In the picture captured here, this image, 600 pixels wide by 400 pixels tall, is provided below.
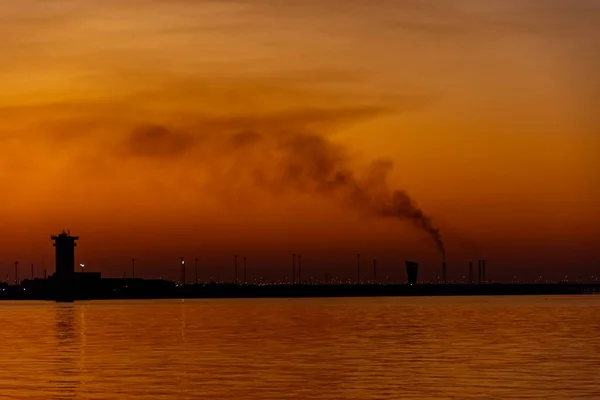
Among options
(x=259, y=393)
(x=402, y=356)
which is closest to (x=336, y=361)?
(x=402, y=356)

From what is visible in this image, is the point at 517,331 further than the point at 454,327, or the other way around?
the point at 454,327

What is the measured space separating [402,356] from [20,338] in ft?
125

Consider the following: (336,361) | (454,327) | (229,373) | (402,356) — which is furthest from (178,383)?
(454,327)

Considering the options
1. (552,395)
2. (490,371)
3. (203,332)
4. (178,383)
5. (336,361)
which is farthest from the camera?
(203,332)

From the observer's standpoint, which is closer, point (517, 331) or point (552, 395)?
point (552, 395)

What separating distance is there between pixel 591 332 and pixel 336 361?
1418 inches

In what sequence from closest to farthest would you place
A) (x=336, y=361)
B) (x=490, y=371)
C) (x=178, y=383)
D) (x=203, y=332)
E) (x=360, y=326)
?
(x=178, y=383) → (x=490, y=371) → (x=336, y=361) → (x=203, y=332) → (x=360, y=326)

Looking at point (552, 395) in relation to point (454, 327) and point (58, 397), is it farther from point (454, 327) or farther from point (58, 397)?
point (454, 327)

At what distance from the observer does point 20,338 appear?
305 feet

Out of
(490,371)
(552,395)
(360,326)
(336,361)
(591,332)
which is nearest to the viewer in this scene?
(552,395)

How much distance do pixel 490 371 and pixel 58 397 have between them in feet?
65.2

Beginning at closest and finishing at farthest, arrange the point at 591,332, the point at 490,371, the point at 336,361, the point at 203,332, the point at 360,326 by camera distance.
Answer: the point at 490,371
the point at 336,361
the point at 591,332
the point at 203,332
the point at 360,326

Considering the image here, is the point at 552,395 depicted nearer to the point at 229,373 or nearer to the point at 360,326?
the point at 229,373

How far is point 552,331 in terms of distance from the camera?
94438 millimetres
